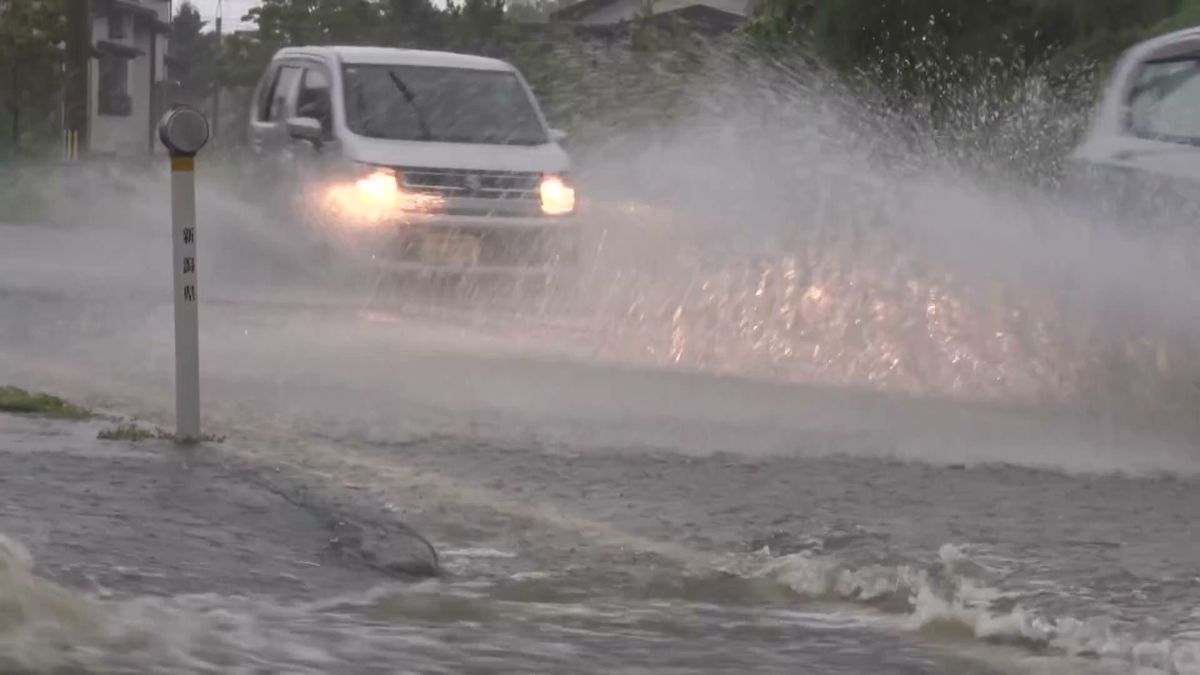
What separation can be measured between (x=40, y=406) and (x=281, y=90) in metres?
8.78

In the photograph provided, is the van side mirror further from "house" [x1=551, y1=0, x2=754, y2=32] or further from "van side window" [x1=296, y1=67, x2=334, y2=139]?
"house" [x1=551, y1=0, x2=754, y2=32]

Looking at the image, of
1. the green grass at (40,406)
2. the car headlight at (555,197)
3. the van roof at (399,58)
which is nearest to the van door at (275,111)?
the van roof at (399,58)

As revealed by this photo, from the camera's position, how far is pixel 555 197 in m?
16.3

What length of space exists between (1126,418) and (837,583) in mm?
3765

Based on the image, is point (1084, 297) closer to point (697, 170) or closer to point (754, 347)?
point (754, 347)

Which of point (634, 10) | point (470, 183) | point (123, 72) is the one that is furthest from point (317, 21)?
point (470, 183)

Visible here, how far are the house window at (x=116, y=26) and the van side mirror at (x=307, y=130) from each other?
56945 mm

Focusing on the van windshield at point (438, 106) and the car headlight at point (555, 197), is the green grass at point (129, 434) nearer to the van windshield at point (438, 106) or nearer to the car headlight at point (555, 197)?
the car headlight at point (555, 197)

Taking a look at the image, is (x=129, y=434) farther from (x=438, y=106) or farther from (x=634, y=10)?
(x=634, y=10)

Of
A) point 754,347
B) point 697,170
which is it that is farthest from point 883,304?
point 697,170

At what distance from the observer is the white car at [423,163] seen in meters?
15.8

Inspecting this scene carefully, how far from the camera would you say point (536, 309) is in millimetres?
15445

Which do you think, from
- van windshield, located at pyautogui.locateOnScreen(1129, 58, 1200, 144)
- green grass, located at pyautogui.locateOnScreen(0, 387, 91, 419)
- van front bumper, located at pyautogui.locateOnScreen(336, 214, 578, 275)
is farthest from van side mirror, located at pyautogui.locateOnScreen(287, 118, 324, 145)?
van windshield, located at pyautogui.locateOnScreen(1129, 58, 1200, 144)

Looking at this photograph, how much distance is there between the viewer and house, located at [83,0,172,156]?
69.2 metres
